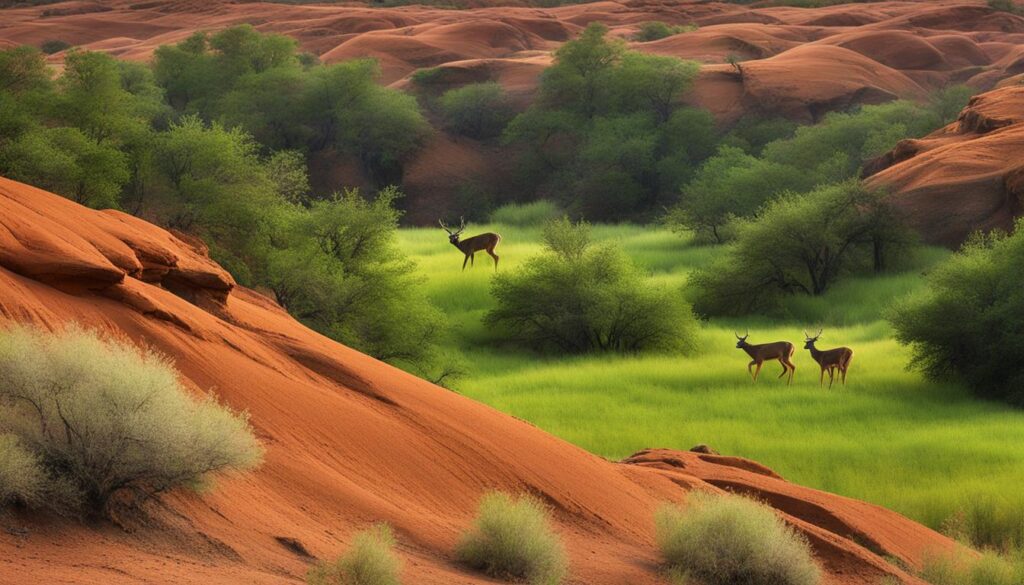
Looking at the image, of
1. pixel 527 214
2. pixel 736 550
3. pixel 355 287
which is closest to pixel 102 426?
pixel 736 550

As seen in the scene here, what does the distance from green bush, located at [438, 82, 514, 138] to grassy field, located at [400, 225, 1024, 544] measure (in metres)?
30.0

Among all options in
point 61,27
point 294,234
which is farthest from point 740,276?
point 61,27

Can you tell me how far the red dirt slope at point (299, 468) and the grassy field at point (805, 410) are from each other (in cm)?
421

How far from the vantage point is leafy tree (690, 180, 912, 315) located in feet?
124

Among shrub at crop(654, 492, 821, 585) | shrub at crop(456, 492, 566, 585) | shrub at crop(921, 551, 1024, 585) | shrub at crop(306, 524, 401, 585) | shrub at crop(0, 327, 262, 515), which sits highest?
shrub at crop(0, 327, 262, 515)

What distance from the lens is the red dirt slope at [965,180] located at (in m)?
39.7

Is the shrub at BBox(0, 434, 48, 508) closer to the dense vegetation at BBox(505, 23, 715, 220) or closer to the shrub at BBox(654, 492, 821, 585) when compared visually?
the shrub at BBox(654, 492, 821, 585)

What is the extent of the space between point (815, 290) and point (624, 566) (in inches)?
1107

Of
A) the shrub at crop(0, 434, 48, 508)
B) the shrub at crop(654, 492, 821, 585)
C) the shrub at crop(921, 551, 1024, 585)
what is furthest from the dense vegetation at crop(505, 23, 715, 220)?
the shrub at crop(0, 434, 48, 508)

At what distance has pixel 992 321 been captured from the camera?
92.7 ft

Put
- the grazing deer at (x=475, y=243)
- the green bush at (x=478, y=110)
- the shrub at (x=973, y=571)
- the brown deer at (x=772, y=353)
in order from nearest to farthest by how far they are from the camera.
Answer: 1. the shrub at (x=973, y=571)
2. the brown deer at (x=772, y=353)
3. the grazing deer at (x=475, y=243)
4. the green bush at (x=478, y=110)

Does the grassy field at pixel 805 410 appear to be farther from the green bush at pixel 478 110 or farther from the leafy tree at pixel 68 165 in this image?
the green bush at pixel 478 110

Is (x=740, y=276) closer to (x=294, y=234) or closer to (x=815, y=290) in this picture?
(x=815, y=290)

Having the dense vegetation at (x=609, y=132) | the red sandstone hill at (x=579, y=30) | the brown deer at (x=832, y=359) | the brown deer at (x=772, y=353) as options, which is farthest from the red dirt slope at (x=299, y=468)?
the dense vegetation at (x=609, y=132)
